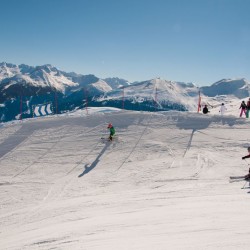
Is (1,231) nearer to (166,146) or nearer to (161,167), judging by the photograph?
(161,167)

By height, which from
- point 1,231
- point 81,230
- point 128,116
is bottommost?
point 1,231

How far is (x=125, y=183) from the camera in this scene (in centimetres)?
1803

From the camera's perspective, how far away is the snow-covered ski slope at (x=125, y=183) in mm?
10453

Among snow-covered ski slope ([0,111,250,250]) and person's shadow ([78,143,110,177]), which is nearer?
snow-covered ski slope ([0,111,250,250])

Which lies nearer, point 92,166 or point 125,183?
point 125,183

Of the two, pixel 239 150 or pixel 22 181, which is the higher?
pixel 239 150

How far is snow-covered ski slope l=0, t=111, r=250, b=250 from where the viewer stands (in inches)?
412

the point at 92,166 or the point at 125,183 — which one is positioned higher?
the point at 92,166

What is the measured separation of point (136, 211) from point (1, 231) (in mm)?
5778

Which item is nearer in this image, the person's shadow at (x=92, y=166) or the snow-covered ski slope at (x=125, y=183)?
the snow-covered ski slope at (x=125, y=183)

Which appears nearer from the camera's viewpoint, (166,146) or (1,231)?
(1,231)

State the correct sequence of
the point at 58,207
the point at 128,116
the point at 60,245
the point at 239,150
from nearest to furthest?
1. the point at 60,245
2. the point at 58,207
3. the point at 239,150
4. the point at 128,116

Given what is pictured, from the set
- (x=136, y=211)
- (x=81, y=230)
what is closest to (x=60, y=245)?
(x=81, y=230)

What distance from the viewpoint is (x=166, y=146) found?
23.8m
